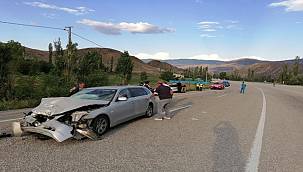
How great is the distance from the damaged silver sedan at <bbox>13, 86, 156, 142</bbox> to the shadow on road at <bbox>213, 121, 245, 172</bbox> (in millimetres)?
2973

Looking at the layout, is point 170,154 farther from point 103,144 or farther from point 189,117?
point 189,117

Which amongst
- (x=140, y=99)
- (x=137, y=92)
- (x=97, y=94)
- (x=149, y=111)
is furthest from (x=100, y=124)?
(x=149, y=111)

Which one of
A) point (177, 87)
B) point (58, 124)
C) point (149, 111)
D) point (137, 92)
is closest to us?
point (58, 124)

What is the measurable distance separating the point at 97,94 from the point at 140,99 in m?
1.94

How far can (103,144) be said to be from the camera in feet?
25.4

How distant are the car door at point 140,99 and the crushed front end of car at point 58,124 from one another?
9.83ft

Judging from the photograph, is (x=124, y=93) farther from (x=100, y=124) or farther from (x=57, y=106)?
(x=57, y=106)

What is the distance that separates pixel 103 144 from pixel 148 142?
3.59 feet

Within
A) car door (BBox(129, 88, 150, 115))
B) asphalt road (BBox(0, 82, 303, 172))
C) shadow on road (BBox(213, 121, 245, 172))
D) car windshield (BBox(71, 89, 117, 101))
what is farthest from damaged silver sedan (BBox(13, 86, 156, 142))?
shadow on road (BBox(213, 121, 245, 172))

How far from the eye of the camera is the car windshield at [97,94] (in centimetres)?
996

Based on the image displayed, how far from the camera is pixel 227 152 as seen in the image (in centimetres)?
716

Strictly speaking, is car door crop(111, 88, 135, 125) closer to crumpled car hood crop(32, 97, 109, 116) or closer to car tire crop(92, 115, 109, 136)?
car tire crop(92, 115, 109, 136)

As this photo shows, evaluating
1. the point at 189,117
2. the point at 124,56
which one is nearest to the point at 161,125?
the point at 189,117

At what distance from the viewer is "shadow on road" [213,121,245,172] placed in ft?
19.8
